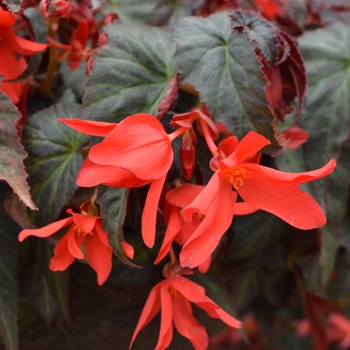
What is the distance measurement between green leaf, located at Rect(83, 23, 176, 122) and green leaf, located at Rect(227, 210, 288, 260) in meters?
0.26

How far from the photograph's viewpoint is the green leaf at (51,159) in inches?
17.9

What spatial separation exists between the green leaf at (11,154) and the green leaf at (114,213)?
2.4 inches

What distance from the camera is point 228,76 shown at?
44cm

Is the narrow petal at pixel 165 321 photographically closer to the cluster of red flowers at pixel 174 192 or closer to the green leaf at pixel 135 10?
the cluster of red flowers at pixel 174 192

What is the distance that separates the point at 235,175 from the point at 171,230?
7cm

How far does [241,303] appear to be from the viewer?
74 cm

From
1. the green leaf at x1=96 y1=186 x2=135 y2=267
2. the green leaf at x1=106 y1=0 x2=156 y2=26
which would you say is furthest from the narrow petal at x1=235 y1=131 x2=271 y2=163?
the green leaf at x1=106 y1=0 x2=156 y2=26

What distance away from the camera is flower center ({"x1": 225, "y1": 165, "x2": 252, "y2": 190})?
357mm

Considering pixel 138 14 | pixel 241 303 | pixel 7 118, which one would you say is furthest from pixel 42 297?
pixel 138 14

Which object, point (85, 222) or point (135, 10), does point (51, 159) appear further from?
point (135, 10)

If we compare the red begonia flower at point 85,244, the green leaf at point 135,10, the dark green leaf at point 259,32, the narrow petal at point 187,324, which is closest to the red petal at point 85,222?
the red begonia flower at point 85,244

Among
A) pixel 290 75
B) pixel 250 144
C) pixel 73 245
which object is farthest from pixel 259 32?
pixel 73 245

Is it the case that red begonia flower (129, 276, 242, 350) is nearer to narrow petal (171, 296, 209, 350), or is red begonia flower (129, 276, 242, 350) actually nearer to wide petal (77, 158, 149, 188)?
narrow petal (171, 296, 209, 350)

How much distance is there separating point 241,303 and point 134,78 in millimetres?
434
